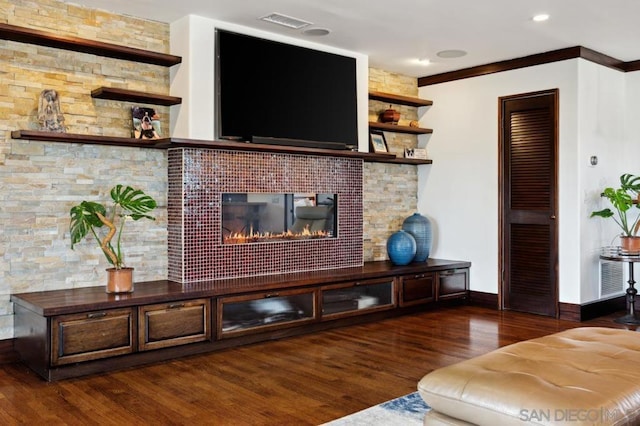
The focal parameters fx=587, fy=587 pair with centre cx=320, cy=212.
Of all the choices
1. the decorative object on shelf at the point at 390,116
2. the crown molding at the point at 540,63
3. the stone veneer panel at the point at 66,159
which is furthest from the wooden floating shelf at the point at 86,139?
the crown molding at the point at 540,63

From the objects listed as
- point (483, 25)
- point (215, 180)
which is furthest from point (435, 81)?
point (215, 180)

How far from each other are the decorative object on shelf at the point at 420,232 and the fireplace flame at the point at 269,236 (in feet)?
3.78

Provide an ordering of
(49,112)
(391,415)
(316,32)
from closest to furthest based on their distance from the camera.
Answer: (391,415), (49,112), (316,32)

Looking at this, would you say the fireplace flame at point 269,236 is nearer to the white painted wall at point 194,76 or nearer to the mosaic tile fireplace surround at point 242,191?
the mosaic tile fireplace surround at point 242,191

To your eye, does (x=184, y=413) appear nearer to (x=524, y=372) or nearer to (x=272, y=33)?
(x=524, y=372)

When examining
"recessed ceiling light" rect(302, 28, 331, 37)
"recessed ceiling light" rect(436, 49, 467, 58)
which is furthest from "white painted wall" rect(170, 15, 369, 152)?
"recessed ceiling light" rect(436, 49, 467, 58)

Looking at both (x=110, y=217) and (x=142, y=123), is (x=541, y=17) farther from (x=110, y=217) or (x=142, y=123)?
(x=110, y=217)

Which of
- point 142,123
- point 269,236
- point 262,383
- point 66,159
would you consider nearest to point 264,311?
point 269,236

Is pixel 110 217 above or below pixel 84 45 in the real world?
below

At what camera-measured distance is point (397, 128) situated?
6641mm

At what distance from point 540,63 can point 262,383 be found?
434 centimetres

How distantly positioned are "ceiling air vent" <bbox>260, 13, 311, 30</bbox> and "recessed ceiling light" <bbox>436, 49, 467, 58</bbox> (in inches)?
64.9

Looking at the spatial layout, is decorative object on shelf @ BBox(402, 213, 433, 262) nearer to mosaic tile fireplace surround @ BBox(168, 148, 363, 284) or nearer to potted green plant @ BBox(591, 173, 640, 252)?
mosaic tile fireplace surround @ BBox(168, 148, 363, 284)

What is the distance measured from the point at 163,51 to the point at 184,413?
313 cm
